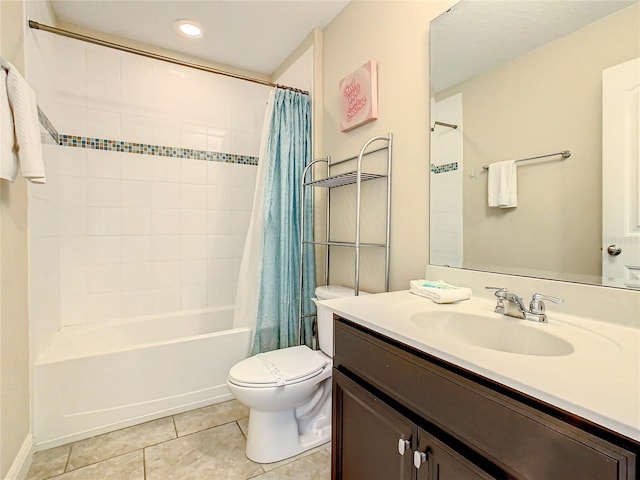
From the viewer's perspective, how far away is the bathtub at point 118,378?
61.3 inches

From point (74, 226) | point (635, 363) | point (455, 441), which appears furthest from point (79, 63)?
point (635, 363)

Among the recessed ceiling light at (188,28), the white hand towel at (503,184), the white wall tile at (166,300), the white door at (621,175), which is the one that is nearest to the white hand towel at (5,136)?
the recessed ceiling light at (188,28)

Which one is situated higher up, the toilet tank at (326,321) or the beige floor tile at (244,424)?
the toilet tank at (326,321)

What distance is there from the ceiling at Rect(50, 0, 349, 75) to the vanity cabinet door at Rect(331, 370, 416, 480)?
2097 mm

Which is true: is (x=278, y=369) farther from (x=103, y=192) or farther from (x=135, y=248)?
(x=103, y=192)

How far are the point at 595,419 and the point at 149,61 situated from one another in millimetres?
2935

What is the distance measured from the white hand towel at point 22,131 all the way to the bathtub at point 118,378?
38.2 inches

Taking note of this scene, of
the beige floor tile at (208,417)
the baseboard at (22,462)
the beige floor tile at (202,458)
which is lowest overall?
the beige floor tile at (202,458)

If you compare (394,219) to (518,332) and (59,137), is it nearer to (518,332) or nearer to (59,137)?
(518,332)

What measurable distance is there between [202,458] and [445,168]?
1.72 metres

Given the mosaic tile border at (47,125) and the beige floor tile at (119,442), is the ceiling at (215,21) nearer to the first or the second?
the mosaic tile border at (47,125)

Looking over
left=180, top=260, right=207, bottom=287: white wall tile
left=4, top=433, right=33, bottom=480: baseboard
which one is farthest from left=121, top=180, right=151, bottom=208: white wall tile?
left=4, top=433, right=33, bottom=480: baseboard

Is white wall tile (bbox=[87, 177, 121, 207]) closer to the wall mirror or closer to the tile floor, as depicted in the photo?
the tile floor

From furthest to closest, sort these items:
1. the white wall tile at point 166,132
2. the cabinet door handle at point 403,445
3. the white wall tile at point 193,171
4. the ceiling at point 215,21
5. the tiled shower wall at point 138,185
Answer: the white wall tile at point 193,171 < the white wall tile at point 166,132 < the tiled shower wall at point 138,185 < the ceiling at point 215,21 < the cabinet door handle at point 403,445
